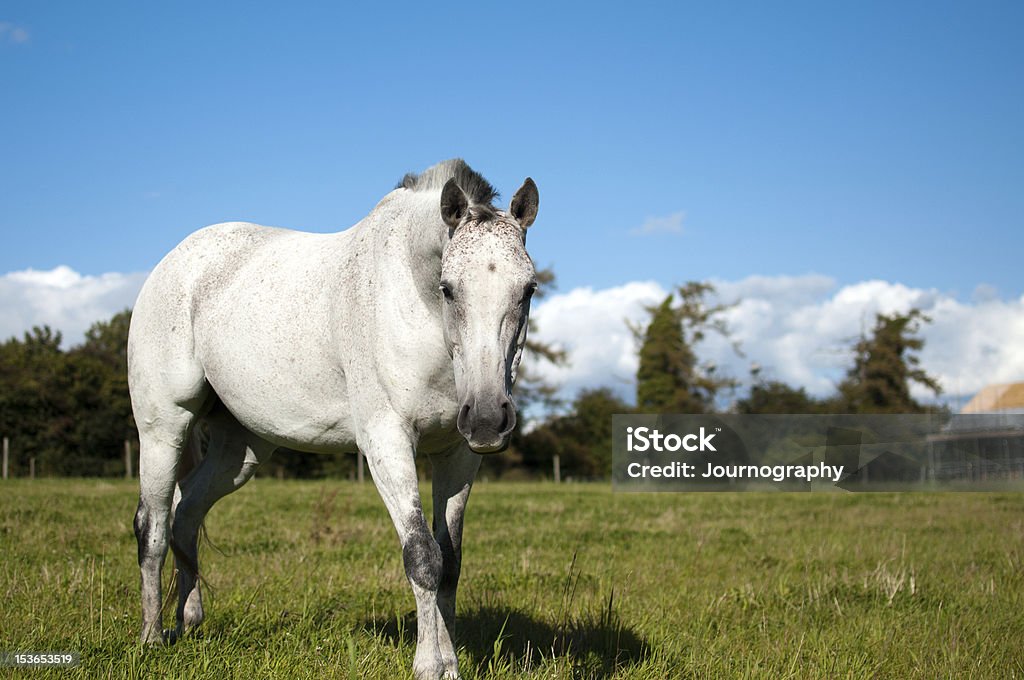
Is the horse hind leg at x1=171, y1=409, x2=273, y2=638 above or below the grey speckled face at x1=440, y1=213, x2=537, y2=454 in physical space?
below

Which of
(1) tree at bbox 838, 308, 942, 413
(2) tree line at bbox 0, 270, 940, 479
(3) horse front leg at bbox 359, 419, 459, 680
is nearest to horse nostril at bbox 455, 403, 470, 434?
(3) horse front leg at bbox 359, 419, 459, 680

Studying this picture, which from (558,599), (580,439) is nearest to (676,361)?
(580,439)

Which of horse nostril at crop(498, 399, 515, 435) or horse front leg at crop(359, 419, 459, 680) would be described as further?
horse front leg at crop(359, 419, 459, 680)

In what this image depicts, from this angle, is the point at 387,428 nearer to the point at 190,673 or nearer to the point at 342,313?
the point at 342,313

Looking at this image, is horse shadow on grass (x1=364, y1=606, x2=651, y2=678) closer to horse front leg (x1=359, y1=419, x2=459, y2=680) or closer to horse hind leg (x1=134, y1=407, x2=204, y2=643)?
horse front leg (x1=359, y1=419, x2=459, y2=680)

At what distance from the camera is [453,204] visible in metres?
3.75

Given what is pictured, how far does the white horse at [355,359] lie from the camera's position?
141 inches

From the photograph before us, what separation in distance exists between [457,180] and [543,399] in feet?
132

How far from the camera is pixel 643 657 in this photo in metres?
4.71

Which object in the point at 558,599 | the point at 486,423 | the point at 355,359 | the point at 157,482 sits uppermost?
the point at 355,359

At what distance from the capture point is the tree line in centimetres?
3375

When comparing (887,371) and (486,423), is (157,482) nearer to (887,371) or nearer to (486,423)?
(486,423)

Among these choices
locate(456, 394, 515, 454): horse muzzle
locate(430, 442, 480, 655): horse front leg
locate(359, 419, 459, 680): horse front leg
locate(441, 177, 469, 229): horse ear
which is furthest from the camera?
locate(430, 442, 480, 655): horse front leg

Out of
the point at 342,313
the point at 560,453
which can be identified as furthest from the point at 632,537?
the point at 560,453
